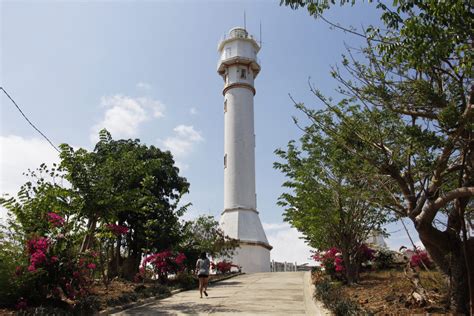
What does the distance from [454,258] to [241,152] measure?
23.9 meters

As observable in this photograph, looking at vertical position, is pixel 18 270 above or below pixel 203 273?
below

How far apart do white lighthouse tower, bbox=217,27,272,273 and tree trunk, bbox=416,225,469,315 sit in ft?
68.6

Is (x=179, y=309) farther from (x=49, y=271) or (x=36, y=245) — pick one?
(x=36, y=245)

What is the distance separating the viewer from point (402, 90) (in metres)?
8.42

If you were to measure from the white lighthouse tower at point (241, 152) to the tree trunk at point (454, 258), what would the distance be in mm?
20907

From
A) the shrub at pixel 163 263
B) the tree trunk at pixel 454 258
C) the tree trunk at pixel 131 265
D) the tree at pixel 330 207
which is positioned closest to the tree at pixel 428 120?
the tree trunk at pixel 454 258

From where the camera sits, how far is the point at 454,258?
26.5 ft

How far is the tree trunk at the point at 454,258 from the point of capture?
26.0ft

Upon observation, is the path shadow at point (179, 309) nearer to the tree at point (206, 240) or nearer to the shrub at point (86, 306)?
the shrub at point (86, 306)

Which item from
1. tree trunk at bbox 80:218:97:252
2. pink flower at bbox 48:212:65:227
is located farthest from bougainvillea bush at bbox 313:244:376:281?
pink flower at bbox 48:212:65:227

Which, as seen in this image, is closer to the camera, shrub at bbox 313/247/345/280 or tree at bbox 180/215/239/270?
shrub at bbox 313/247/345/280

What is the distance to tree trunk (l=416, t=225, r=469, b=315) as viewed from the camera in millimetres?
7910

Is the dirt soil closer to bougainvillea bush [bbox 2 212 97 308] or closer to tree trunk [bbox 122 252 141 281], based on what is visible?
bougainvillea bush [bbox 2 212 97 308]

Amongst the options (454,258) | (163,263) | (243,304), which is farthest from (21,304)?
(163,263)
